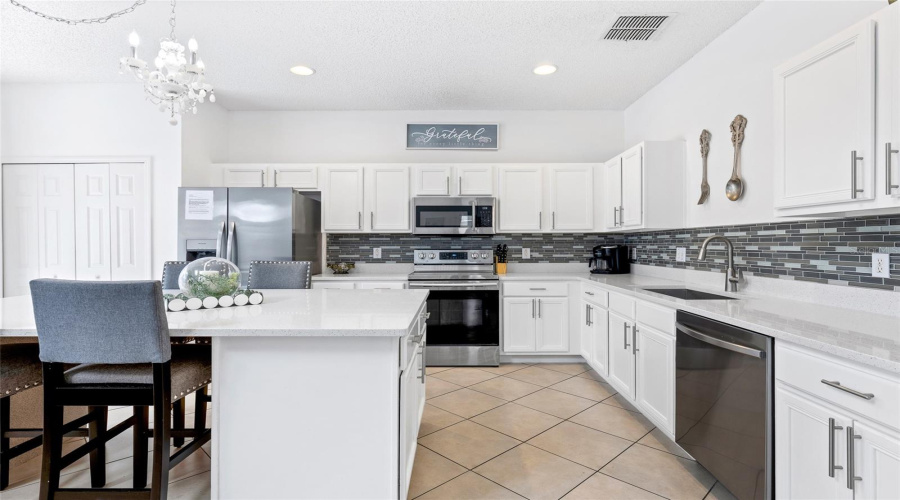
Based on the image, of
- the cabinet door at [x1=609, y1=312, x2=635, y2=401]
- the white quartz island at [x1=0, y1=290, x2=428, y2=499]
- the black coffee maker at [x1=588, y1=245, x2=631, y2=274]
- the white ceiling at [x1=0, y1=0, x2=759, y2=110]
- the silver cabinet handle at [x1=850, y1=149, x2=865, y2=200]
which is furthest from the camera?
the black coffee maker at [x1=588, y1=245, x2=631, y2=274]

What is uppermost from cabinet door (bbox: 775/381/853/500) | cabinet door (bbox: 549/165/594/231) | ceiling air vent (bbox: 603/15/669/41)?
ceiling air vent (bbox: 603/15/669/41)

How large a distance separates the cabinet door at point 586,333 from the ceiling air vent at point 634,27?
6.97 ft

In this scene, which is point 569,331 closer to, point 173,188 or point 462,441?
point 462,441

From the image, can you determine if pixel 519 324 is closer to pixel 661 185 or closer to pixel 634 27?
pixel 661 185

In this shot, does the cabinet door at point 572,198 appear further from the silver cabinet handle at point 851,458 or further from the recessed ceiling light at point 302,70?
the silver cabinet handle at point 851,458

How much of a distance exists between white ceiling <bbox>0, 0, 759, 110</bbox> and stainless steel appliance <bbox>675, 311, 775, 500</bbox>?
1976 millimetres

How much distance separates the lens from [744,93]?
2561 millimetres

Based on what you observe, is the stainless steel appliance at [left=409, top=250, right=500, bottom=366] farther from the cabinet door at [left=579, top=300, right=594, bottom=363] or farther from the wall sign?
the wall sign

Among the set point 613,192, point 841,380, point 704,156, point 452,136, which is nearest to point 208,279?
point 841,380

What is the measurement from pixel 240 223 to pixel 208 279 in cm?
185

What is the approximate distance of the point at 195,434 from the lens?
193cm

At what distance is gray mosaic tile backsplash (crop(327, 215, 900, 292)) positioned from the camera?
1799 mm

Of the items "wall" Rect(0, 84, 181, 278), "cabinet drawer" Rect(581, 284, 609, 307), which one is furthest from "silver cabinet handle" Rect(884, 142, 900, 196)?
"wall" Rect(0, 84, 181, 278)

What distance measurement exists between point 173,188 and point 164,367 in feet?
9.72
